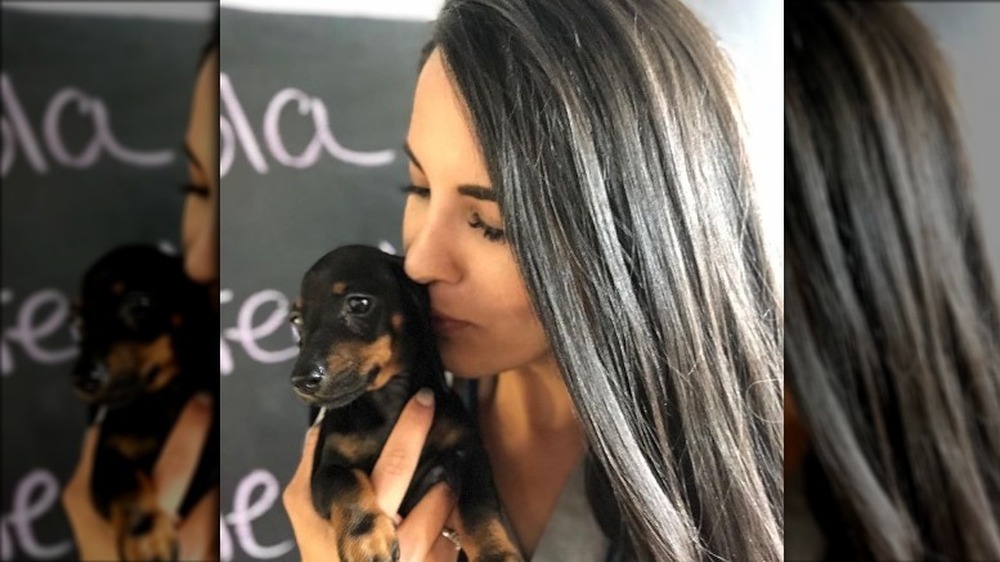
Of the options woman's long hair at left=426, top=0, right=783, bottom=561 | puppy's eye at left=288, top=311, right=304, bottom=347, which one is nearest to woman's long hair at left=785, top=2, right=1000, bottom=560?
woman's long hair at left=426, top=0, right=783, bottom=561

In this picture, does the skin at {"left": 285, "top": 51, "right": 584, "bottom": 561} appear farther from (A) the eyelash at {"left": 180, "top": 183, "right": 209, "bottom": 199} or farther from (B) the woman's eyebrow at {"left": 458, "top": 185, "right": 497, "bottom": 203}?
(A) the eyelash at {"left": 180, "top": 183, "right": 209, "bottom": 199}

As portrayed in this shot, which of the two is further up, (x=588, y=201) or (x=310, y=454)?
(x=588, y=201)

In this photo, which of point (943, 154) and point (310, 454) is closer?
point (310, 454)

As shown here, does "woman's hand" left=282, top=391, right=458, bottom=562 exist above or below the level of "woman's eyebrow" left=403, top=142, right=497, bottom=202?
below

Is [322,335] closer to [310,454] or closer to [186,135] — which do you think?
[310,454]

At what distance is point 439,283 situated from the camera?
0.34 metres

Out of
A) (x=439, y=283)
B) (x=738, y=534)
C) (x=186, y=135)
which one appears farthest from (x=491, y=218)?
(x=186, y=135)

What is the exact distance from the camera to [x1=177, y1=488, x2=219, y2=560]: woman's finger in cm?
54

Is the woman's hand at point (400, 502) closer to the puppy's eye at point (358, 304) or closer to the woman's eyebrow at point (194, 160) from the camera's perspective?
the puppy's eye at point (358, 304)

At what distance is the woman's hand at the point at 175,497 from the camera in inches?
21.4

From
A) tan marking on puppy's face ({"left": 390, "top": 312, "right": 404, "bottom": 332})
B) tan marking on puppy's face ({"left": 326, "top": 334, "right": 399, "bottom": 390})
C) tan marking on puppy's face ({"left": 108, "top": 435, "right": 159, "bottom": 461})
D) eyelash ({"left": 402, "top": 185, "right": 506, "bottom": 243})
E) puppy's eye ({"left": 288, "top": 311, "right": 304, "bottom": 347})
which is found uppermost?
eyelash ({"left": 402, "top": 185, "right": 506, "bottom": 243})

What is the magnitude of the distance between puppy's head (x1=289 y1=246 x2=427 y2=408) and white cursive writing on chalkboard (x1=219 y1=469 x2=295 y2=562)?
0.12 feet

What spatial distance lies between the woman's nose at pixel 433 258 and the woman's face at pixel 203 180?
25cm

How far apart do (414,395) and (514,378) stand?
37mm
